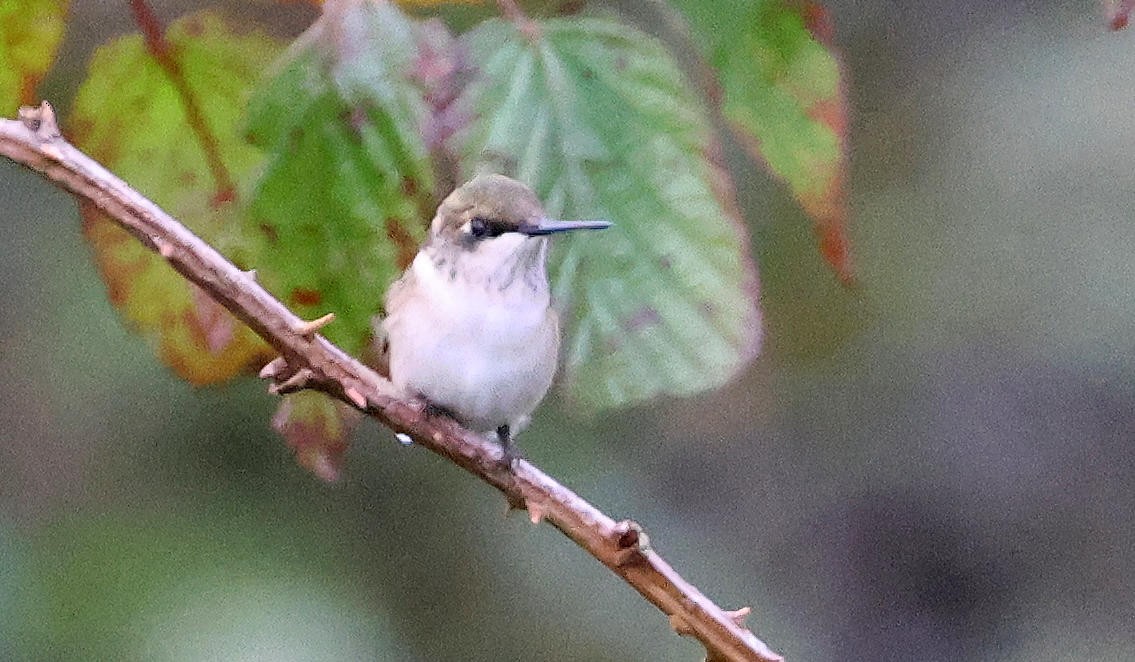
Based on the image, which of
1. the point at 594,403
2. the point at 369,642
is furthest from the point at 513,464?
the point at 369,642

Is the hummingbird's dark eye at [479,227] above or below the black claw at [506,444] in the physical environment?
above

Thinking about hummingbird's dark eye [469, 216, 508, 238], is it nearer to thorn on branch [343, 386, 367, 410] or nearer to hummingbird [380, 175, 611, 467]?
hummingbird [380, 175, 611, 467]

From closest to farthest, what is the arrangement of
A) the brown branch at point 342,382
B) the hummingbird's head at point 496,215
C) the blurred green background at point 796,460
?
the brown branch at point 342,382
the hummingbird's head at point 496,215
the blurred green background at point 796,460

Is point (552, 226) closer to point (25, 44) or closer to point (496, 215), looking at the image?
point (496, 215)

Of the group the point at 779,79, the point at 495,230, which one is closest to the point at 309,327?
the point at 495,230

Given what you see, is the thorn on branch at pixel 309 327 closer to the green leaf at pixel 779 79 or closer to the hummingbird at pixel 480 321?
the hummingbird at pixel 480 321

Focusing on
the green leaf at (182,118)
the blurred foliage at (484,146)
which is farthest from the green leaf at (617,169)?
the green leaf at (182,118)

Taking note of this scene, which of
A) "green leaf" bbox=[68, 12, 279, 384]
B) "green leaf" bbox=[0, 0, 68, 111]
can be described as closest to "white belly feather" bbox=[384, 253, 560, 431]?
"green leaf" bbox=[68, 12, 279, 384]

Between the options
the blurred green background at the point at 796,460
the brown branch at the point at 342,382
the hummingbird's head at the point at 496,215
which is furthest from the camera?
the blurred green background at the point at 796,460
